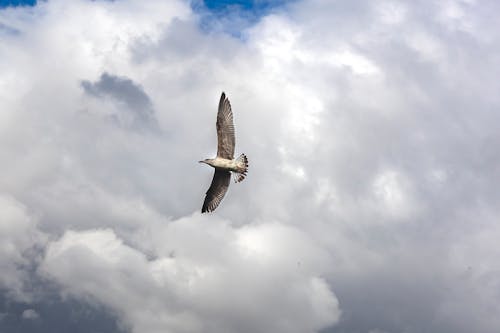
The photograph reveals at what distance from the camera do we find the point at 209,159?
74.1 m

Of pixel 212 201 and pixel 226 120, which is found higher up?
pixel 226 120

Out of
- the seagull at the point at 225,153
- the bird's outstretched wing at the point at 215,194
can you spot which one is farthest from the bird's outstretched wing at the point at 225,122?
the bird's outstretched wing at the point at 215,194

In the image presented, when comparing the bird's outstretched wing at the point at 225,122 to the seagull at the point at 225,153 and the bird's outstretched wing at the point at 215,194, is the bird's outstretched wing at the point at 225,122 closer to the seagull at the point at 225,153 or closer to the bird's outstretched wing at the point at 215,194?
the seagull at the point at 225,153

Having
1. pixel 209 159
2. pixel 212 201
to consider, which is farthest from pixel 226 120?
pixel 212 201

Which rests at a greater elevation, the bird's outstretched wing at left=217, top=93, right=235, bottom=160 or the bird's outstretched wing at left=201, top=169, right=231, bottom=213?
the bird's outstretched wing at left=217, top=93, right=235, bottom=160

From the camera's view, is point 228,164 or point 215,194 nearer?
point 228,164

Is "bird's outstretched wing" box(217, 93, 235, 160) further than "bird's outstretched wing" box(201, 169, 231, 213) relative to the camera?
Result: No

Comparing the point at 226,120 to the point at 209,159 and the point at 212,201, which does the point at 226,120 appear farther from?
the point at 212,201

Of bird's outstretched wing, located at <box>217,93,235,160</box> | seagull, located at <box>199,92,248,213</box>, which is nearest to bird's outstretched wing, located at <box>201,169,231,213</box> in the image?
seagull, located at <box>199,92,248,213</box>

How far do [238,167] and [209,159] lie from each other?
10.4 ft

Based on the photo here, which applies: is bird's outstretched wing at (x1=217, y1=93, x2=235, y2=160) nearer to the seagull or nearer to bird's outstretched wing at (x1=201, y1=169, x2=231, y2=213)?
the seagull

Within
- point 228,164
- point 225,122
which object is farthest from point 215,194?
point 225,122

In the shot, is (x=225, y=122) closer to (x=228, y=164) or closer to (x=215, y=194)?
(x=228, y=164)

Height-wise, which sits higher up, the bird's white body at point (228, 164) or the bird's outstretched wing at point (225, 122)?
the bird's outstretched wing at point (225, 122)
